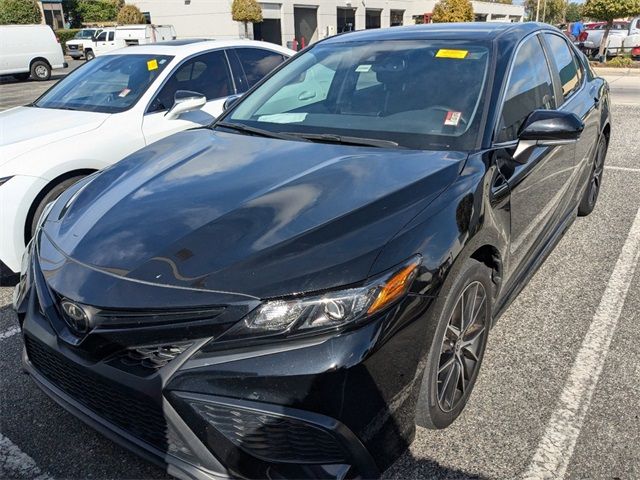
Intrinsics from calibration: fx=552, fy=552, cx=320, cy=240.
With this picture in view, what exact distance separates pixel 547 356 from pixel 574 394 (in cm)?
34

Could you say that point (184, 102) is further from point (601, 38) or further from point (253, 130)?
Answer: point (601, 38)

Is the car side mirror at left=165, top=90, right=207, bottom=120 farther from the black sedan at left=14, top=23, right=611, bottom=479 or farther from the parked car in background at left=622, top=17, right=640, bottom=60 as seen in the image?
the parked car in background at left=622, top=17, right=640, bottom=60

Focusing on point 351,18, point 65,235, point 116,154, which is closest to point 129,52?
point 116,154

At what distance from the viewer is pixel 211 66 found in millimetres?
5359

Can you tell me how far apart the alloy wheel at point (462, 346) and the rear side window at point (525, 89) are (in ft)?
2.72

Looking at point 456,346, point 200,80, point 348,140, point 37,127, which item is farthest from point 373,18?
point 456,346

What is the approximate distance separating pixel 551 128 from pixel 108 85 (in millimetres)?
3951

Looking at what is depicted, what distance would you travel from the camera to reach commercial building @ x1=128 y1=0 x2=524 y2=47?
3594cm

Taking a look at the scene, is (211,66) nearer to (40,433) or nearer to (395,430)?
(40,433)

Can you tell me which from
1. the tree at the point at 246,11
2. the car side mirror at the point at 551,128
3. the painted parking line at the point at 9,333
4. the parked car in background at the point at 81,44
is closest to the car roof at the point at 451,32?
the car side mirror at the point at 551,128

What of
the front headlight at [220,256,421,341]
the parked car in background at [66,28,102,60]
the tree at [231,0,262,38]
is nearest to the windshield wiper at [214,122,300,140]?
the front headlight at [220,256,421,341]

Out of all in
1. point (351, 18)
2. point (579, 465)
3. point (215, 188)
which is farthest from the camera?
point (351, 18)

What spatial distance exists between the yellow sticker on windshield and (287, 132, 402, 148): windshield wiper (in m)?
0.71

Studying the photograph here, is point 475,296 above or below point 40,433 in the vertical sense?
above
